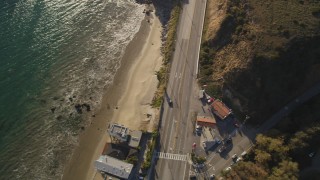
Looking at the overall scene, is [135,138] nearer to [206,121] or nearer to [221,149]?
[206,121]

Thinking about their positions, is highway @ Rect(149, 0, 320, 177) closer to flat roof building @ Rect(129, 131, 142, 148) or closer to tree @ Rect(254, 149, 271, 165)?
tree @ Rect(254, 149, 271, 165)

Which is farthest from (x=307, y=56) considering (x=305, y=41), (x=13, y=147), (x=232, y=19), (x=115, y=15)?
(x=13, y=147)

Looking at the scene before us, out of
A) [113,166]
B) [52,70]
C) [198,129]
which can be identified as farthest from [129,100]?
[52,70]

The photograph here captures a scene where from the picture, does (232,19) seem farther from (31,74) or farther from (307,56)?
(31,74)

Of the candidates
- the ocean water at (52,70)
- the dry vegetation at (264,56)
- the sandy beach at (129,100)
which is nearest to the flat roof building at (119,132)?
the sandy beach at (129,100)

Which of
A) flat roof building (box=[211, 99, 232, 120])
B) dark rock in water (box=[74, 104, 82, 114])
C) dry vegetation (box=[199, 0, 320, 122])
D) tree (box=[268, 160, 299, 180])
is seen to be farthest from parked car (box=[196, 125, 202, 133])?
dark rock in water (box=[74, 104, 82, 114])

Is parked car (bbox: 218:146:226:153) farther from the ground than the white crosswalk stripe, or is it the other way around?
parked car (bbox: 218:146:226:153)

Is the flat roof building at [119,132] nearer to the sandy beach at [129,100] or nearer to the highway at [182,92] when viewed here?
the sandy beach at [129,100]
